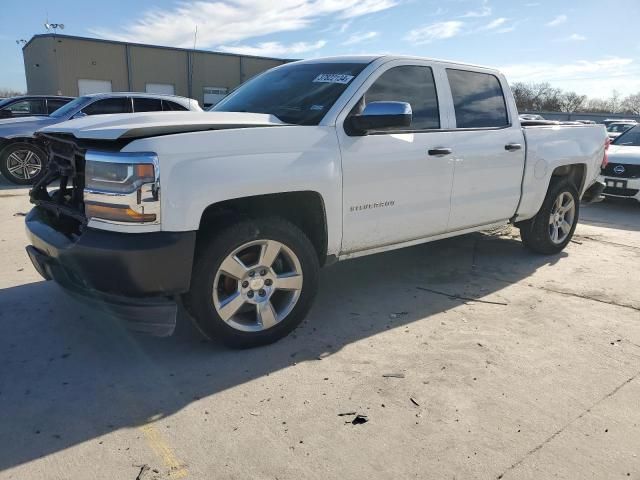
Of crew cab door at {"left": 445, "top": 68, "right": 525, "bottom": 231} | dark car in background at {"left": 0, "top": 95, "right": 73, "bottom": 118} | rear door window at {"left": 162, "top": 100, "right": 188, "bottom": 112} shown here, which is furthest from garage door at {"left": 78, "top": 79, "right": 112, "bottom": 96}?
crew cab door at {"left": 445, "top": 68, "right": 525, "bottom": 231}

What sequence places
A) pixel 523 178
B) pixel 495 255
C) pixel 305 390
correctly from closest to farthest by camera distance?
pixel 305 390 → pixel 523 178 → pixel 495 255

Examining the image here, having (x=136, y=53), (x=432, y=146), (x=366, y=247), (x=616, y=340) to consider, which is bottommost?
(x=616, y=340)

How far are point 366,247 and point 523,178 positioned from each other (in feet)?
6.79

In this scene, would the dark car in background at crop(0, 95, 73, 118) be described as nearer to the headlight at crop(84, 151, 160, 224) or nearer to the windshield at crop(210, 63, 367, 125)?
the windshield at crop(210, 63, 367, 125)

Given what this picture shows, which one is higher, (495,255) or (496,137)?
(496,137)

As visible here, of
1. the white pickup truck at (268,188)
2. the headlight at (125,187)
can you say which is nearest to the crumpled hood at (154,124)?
the white pickup truck at (268,188)

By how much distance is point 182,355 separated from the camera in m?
3.33

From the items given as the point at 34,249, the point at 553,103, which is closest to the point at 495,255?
the point at 34,249

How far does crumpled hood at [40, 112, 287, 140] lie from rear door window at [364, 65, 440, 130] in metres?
0.89

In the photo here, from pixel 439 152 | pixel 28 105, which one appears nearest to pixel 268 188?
pixel 439 152

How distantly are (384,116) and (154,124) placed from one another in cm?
145

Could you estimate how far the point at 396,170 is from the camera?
3.87 m

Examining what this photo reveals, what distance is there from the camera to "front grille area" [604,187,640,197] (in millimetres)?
9413

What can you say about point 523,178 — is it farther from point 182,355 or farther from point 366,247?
point 182,355
